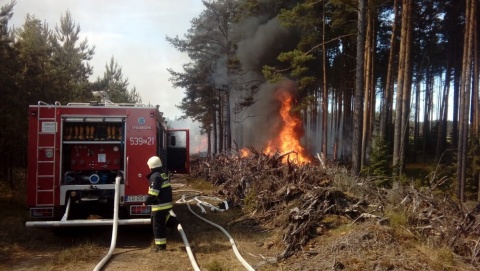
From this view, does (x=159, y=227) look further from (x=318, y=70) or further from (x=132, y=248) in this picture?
(x=318, y=70)

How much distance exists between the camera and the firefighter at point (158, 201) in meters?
7.71

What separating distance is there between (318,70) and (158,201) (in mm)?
23866

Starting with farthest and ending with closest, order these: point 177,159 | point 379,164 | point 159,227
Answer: point 379,164 < point 177,159 < point 159,227

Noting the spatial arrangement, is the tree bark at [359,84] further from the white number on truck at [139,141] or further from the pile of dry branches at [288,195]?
the white number on truck at [139,141]

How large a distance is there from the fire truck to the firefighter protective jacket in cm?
59

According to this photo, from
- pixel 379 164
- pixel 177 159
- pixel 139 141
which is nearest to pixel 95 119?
pixel 139 141

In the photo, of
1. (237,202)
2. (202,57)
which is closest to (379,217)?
(237,202)

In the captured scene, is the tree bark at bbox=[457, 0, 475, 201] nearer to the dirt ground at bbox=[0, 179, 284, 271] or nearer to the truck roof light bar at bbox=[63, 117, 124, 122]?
the dirt ground at bbox=[0, 179, 284, 271]

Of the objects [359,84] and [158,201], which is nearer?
[158,201]

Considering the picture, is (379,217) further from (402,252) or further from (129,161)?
(129,161)

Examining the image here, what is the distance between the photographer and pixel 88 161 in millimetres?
9000

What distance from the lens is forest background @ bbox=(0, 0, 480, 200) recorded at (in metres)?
15.8

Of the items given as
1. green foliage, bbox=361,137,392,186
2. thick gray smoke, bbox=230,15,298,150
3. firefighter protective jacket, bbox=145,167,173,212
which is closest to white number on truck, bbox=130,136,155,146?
firefighter protective jacket, bbox=145,167,173,212

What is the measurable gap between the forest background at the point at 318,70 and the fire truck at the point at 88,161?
19.7ft
